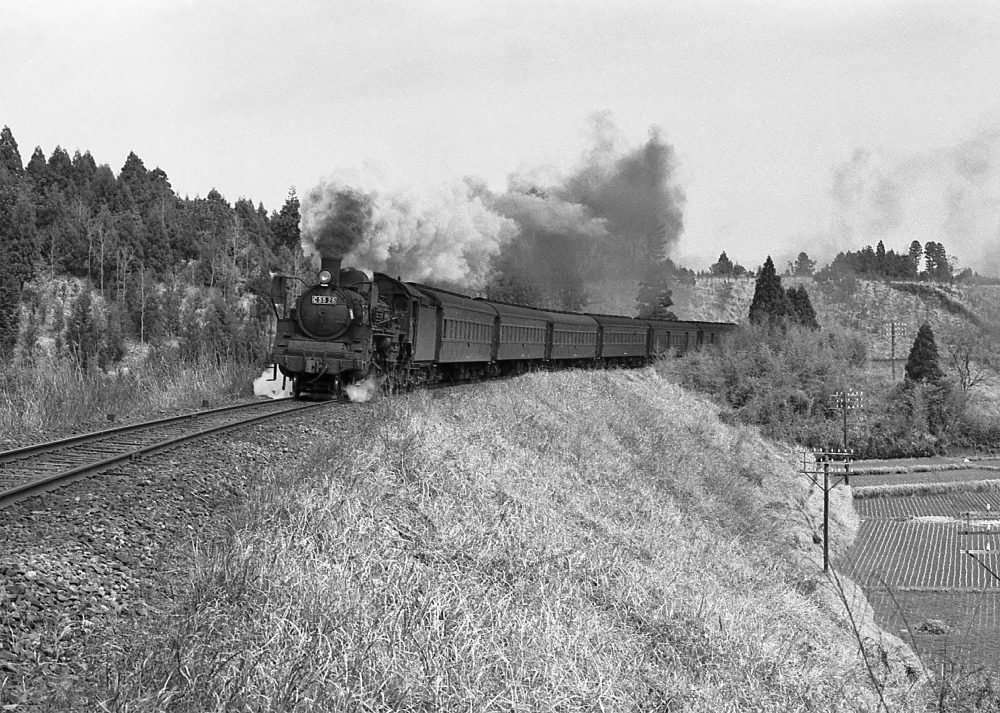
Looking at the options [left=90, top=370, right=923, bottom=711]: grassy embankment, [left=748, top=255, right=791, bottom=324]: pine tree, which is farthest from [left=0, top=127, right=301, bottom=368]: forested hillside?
[left=90, top=370, right=923, bottom=711]: grassy embankment

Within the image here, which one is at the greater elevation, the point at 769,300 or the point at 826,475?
the point at 769,300

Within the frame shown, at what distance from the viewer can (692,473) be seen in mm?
22828

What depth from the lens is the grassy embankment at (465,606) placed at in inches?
215

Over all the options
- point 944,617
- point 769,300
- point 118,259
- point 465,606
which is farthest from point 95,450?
point 118,259

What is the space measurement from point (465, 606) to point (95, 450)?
5960mm

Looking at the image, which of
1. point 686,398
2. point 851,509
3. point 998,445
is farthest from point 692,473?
point 998,445

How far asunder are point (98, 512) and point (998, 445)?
7074 centimetres

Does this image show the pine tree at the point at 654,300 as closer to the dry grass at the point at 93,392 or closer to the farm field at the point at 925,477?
the farm field at the point at 925,477

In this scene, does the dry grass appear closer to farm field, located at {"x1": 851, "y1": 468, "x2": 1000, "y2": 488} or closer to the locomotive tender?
the locomotive tender

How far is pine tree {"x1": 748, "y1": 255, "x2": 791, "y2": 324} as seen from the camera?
7206cm

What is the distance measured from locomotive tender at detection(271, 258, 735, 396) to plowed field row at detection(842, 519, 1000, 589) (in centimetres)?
1519

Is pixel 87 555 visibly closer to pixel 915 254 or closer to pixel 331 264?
pixel 331 264

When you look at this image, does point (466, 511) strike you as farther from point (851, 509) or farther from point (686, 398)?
point (851, 509)

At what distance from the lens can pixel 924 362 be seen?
229 feet
